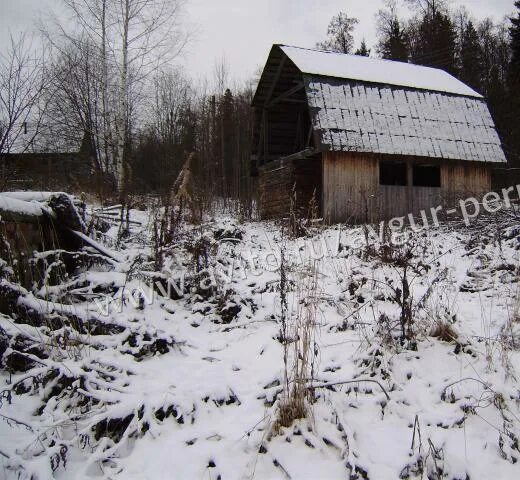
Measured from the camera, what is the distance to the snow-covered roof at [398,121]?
10.3 m

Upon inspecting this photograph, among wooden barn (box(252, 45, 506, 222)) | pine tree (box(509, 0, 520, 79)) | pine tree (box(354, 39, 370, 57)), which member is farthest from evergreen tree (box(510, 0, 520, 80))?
wooden barn (box(252, 45, 506, 222))

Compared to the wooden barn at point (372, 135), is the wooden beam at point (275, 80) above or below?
above

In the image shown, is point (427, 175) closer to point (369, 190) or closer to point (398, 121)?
point (398, 121)

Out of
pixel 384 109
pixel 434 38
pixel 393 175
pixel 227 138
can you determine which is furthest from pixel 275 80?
pixel 434 38

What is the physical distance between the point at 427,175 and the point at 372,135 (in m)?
4.04

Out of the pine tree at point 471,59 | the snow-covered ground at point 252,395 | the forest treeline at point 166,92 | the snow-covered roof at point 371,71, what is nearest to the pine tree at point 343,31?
the forest treeline at point 166,92

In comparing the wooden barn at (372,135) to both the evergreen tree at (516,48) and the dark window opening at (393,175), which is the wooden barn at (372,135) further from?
the evergreen tree at (516,48)

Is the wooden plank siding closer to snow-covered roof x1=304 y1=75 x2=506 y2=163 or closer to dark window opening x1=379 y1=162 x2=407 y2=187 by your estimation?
snow-covered roof x1=304 y1=75 x2=506 y2=163

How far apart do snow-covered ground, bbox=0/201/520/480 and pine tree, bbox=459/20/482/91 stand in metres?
26.4

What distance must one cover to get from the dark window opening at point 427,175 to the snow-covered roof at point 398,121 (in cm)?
142

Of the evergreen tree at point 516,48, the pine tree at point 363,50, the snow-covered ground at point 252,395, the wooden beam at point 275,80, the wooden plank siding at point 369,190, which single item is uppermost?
the pine tree at point 363,50

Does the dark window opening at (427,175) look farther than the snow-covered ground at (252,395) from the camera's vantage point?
Yes

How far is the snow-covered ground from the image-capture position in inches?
84.4

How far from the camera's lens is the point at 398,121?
1113cm
